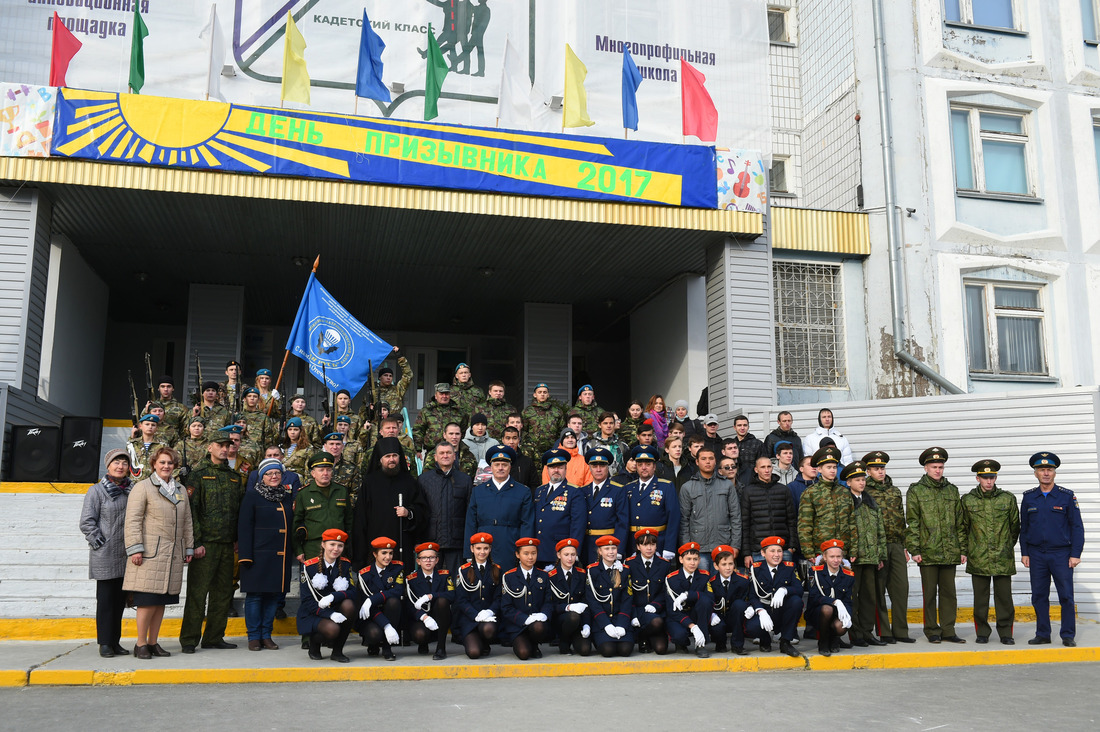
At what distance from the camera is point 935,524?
8.98 m

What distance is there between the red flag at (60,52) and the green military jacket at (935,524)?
1229cm

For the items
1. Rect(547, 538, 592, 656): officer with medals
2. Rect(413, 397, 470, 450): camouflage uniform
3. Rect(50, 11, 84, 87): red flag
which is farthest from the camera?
Rect(50, 11, 84, 87): red flag

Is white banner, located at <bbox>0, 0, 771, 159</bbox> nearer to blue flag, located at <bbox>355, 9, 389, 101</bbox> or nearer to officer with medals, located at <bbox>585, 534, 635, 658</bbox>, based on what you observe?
blue flag, located at <bbox>355, 9, 389, 101</bbox>

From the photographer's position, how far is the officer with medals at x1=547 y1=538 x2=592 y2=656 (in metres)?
7.89

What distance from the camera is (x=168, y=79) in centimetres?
1592

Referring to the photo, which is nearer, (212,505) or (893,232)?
(212,505)

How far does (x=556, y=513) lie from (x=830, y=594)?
8.57 ft

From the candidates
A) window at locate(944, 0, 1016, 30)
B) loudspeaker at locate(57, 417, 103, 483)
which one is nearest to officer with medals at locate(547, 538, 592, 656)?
loudspeaker at locate(57, 417, 103, 483)

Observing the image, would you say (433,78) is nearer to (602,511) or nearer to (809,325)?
(809,325)

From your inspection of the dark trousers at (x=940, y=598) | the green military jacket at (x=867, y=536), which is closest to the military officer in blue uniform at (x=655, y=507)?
the green military jacket at (x=867, y=536)

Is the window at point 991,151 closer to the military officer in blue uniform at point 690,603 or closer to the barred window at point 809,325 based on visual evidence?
the barred window at point 809,325

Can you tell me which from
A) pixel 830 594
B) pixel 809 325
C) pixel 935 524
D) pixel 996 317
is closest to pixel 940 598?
pixel 935 524

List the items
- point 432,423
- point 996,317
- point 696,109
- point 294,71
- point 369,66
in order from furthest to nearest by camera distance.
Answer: point 996,317 → point 696,109 → point 369,66 → point 294,71 → point 432,423

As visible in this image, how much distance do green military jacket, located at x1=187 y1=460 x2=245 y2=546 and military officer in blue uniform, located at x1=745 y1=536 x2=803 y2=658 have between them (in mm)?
4750
